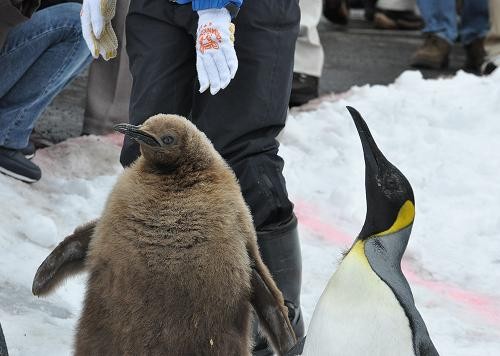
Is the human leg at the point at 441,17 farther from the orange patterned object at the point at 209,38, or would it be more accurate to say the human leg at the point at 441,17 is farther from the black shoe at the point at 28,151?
the orange patterned object at the point at 209,38

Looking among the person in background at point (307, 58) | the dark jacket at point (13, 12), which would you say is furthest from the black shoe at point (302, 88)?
the dark jacket at point (13, 12)

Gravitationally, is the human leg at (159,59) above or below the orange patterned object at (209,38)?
below

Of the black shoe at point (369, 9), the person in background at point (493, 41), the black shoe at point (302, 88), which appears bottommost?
the black shoe at point (369, 9)

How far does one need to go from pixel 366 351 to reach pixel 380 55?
6243mm

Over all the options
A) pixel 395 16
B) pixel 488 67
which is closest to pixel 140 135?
pixel 488 67

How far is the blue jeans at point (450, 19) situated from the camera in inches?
306

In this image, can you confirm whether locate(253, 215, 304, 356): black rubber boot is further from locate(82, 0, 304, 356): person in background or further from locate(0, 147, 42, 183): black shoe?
locate(0, 147, 42, 183): black shoe

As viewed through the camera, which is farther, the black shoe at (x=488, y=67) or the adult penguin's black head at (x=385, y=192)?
the black shoe at (x=488, y=67)

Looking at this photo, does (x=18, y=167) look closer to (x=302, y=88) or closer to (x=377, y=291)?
(x=377, y=291)

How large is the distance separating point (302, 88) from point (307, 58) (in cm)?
17

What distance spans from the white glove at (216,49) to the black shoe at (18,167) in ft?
5.45

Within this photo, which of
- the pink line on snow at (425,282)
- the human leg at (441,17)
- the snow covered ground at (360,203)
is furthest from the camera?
the human leg at (441,17)

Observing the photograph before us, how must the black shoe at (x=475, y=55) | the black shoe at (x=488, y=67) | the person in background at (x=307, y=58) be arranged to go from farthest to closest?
the black shoe at (x=475, y=55) → the black shoe at (x=488, y=67) → the person in background at (x=307, y=58)

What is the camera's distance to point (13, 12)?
12.4 feet
